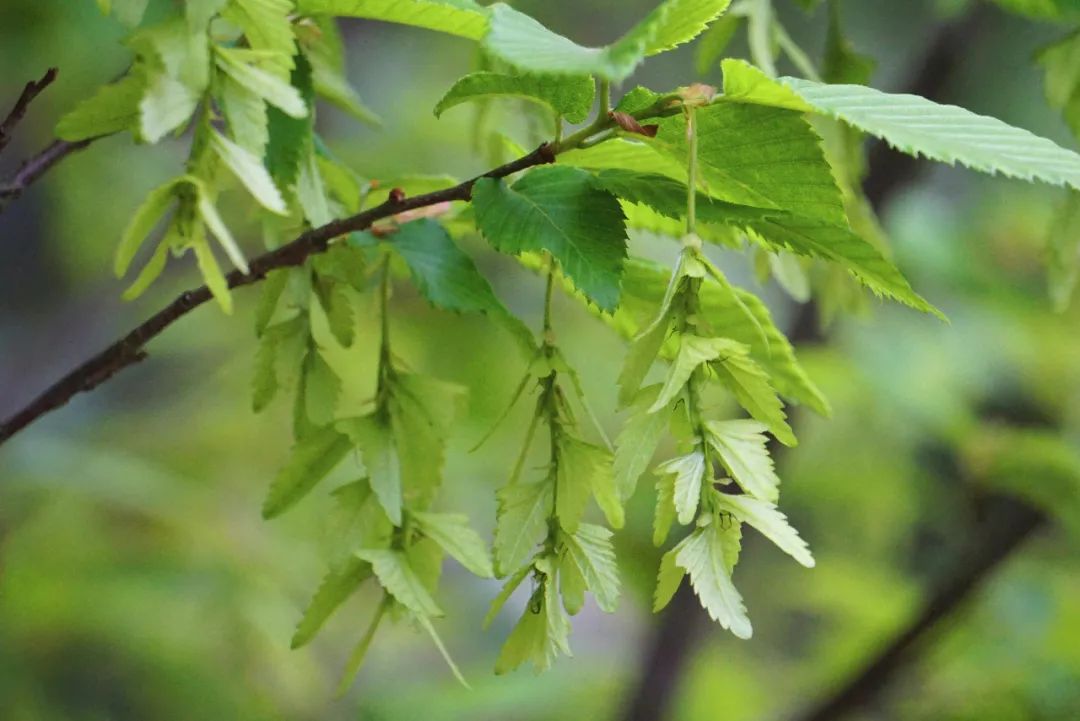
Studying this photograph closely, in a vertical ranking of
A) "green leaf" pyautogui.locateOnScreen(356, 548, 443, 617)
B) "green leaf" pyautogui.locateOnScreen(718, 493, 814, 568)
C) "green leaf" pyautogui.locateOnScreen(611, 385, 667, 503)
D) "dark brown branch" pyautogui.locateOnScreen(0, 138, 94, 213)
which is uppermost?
"dark brown branch" pyautogui.locateOnScreen(0, 138, 94, 213)

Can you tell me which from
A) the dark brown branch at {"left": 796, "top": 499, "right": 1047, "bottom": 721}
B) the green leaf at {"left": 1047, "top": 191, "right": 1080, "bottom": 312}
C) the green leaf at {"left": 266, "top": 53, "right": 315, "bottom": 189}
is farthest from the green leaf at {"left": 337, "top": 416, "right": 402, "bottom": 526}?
the dark brown branch at {"left": 796, "top": 499, "right": 1047, "bottom": 721}

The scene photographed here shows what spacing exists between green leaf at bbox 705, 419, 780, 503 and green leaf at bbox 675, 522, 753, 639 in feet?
0.05

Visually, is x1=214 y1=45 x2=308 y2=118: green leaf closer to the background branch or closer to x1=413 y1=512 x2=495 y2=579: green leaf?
x1=413 y1=512 x2=495 y2=579: green leaf

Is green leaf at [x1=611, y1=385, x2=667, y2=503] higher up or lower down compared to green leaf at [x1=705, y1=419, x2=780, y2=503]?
higher up

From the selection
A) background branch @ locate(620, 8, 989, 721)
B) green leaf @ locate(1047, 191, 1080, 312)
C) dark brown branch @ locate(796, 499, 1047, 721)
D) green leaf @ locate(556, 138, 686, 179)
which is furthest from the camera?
background branch @ locate(620, 8, 989, 721)

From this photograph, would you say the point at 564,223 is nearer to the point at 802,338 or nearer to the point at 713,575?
the point at 713,575

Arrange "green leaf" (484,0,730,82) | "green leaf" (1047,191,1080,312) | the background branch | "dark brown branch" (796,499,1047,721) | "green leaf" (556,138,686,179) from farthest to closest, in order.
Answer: the background branch → "dark brown branch" (796,499,1047,721) → "green leaf" (1047,191,1080,312) → "green leaf" (556,138,686,179) → "green leaf" (484,0,730,82)

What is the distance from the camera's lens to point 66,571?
1110mm

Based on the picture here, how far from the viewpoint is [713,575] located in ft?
1.07

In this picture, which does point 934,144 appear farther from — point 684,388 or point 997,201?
point 997,201

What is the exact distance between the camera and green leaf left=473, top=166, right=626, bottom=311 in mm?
362

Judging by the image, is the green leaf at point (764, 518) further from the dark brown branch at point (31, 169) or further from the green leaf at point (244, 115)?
the dark brown branch at point (31, 169)

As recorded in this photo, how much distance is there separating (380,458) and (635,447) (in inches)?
5.1

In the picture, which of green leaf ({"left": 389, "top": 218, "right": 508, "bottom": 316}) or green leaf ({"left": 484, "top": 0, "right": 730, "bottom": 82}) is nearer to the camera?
green leaf ({"left": 484, "top": 0, "right": 730, "bottom": 82})
